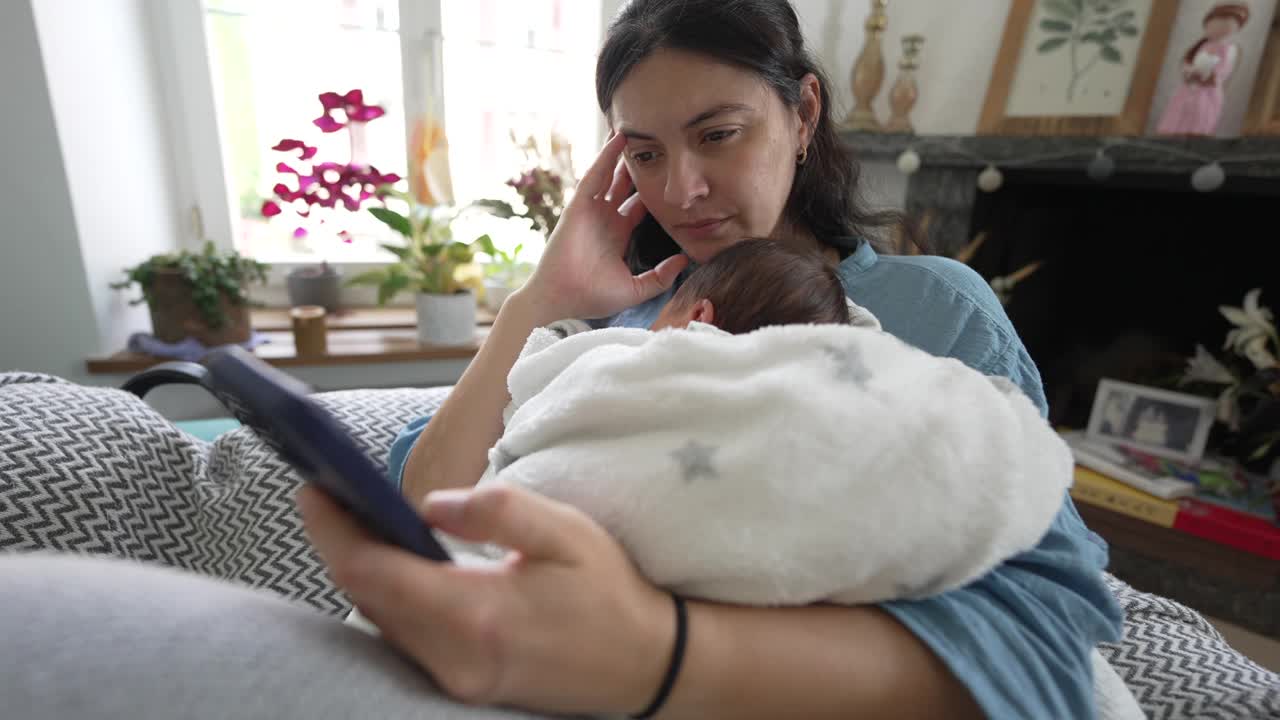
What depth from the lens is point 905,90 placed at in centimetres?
Result: 232

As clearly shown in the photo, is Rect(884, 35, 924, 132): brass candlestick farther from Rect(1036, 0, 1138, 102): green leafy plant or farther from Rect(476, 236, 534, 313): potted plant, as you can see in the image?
Rect(476, 236, 534, 313): potted plant

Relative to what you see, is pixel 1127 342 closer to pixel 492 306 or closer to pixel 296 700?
pixel 492 306

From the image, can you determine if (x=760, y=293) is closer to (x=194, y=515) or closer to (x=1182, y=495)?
(x=194, y=515)

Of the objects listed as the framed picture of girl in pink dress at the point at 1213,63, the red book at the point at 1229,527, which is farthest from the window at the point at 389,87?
the red book at the point at 1229,527

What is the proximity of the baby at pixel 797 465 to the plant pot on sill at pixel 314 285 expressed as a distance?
76.9 inches

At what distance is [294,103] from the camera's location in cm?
212

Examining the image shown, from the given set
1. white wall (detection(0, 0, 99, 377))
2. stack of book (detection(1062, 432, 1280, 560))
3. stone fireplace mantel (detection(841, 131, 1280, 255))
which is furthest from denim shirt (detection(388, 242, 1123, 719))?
white wall (detection(0, 0, 99, 377))

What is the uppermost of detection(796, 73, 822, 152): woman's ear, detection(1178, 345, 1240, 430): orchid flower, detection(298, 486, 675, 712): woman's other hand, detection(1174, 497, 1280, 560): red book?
detection(796, 73, 822, 152): woman's ear

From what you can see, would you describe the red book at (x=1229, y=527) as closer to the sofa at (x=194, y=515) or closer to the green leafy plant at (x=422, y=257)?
the sofa at (x=194, y=515)

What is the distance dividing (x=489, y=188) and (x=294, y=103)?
2.21 ft

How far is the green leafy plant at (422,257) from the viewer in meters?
2.01

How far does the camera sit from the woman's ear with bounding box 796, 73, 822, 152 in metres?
0.97

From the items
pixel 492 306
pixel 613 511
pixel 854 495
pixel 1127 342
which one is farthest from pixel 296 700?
pixel 1127 342

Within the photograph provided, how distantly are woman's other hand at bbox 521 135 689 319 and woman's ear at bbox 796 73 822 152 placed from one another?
27 cm
